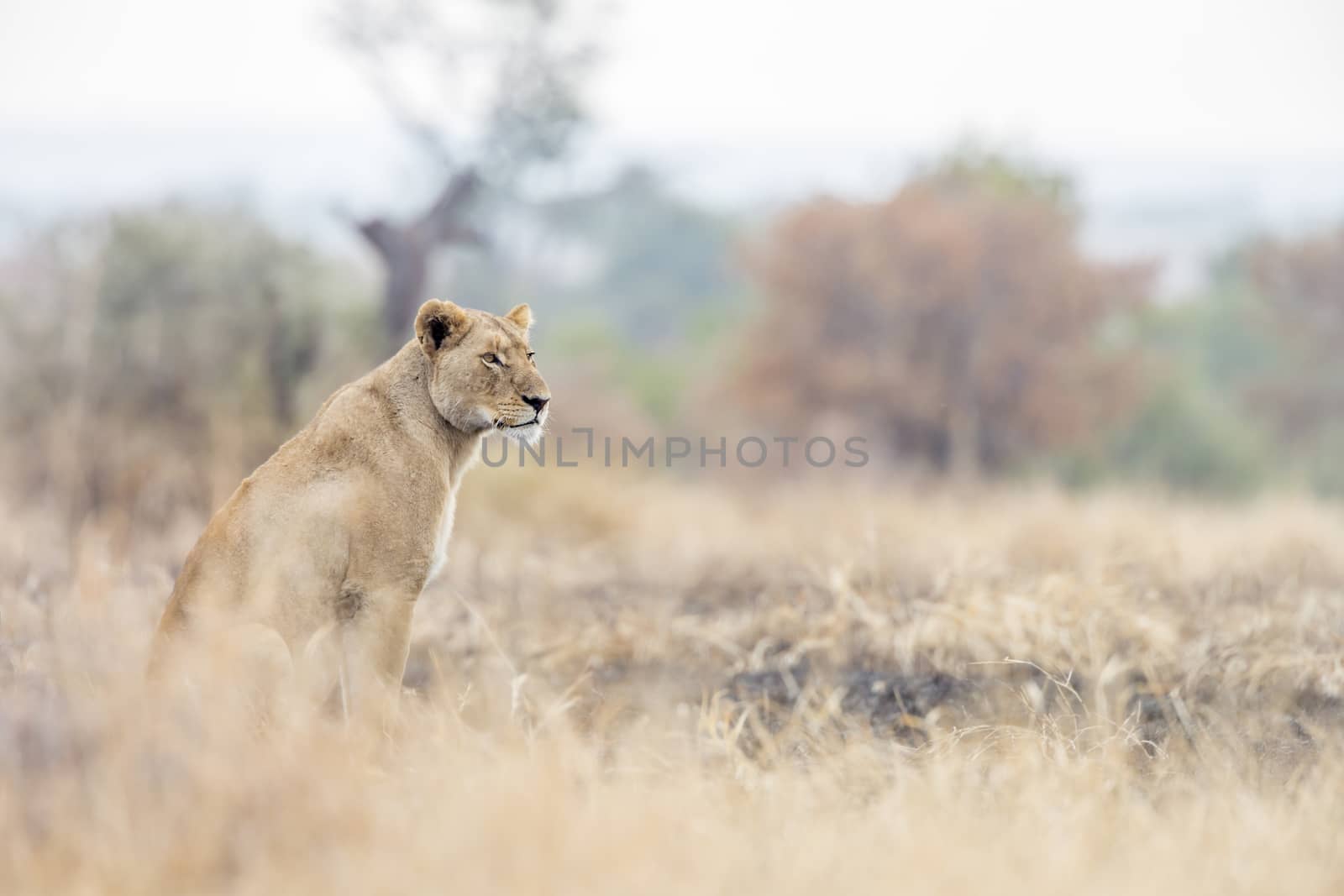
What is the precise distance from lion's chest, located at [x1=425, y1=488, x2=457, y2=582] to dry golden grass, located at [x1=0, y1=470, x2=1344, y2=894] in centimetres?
30

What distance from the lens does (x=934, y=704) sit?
6324 millimetres

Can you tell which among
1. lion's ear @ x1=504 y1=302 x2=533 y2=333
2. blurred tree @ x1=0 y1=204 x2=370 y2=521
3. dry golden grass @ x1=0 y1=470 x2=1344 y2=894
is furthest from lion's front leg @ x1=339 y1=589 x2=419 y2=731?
blurred tree @ x1=0 y1=204 x2=370 y2=521

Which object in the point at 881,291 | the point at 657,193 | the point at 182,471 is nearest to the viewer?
A: the point at 182,471

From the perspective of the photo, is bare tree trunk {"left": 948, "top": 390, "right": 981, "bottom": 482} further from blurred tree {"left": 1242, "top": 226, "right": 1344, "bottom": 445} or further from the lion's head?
the lion's head

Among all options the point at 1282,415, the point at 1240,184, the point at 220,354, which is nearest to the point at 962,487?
the point at 220,354

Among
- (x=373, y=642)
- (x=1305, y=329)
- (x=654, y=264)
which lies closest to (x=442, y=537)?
(x=373, y=642)

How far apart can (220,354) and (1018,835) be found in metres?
10.3

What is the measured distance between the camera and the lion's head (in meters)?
5.56

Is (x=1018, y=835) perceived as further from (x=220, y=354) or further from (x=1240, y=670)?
(x=220, y=354)

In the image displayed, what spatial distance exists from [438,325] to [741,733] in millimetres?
2093

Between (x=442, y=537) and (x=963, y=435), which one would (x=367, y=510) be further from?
(x=963, y=435)

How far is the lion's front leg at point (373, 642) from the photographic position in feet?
16.8

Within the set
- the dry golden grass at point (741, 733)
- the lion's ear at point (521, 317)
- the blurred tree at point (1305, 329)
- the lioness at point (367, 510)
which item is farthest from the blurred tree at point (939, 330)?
the lioness at point (367, 510)

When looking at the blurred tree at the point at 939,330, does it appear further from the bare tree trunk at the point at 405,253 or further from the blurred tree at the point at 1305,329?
the blurred tree at the point at 1305,329
